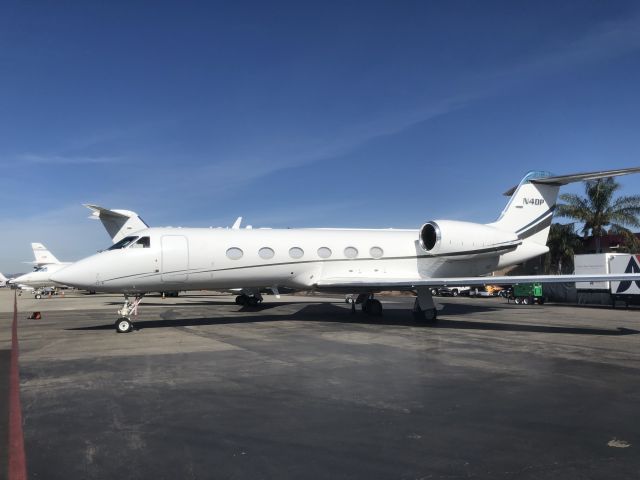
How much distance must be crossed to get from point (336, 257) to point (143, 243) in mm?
6157

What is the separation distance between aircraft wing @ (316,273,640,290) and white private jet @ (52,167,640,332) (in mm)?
31

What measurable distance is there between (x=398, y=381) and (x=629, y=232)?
114 feet

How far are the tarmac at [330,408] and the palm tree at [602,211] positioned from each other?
2831cm

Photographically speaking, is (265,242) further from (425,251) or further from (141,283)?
(425,251)

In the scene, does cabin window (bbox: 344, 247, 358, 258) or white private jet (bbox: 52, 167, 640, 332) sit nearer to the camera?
white private jet (bbox: 52, 167, 640, 332)

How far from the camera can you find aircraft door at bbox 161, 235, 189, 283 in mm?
14453

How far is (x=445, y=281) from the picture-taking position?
14.3m

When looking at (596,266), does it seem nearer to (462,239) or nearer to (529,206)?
(529,206)

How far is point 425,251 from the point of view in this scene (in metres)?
17.8

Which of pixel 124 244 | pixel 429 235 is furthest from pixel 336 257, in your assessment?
pixel 124 244

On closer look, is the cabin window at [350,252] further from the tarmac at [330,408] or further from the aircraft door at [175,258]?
the tarmac at [330,408]

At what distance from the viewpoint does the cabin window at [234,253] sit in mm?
15383

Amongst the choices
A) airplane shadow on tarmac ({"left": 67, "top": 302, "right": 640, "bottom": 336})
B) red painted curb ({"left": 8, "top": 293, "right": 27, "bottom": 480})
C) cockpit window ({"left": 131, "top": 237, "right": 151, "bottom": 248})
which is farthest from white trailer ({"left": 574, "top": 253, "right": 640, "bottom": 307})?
red painted curb ({"left": 8, "top": 293, "right": 27, "bottom": 480})

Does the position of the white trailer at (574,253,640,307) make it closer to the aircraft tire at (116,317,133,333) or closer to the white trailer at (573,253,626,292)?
the white trailer at (573,253,626,292)
